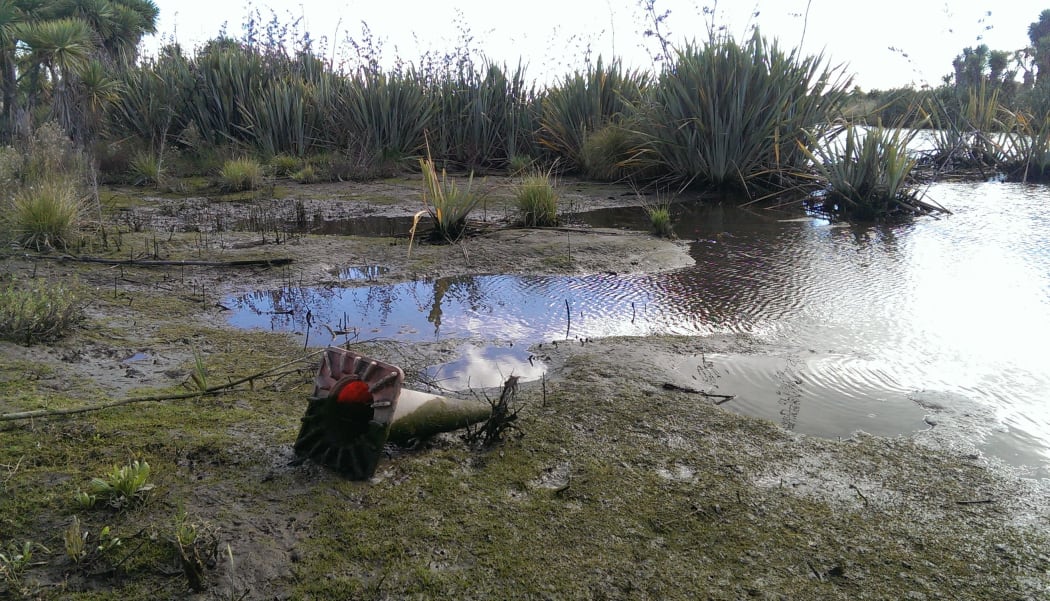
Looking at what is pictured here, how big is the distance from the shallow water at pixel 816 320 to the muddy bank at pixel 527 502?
276 millimetres

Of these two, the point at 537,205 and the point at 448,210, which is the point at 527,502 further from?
the point at 537,205

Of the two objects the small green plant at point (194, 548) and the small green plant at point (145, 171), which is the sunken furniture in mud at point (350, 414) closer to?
the small green plant at point (194, 548)

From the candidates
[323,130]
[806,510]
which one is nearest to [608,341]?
[806,510]

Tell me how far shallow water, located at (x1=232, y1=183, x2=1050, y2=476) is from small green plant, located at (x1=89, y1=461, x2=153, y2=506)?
129 centimetres

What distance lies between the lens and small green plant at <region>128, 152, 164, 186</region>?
959 cm

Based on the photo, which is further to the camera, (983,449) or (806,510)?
(983,449)

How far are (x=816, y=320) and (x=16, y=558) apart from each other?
3.57 meters

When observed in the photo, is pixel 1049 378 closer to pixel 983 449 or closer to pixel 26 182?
pixel 983 449

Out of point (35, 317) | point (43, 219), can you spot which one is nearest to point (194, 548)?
point (35, 317)

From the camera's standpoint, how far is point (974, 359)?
3211mm

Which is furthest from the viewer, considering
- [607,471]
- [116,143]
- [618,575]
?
[116,143]

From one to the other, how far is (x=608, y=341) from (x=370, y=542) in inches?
74.8

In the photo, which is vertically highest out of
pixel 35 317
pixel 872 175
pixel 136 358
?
pixel 872 175

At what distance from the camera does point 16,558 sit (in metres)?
1.54
